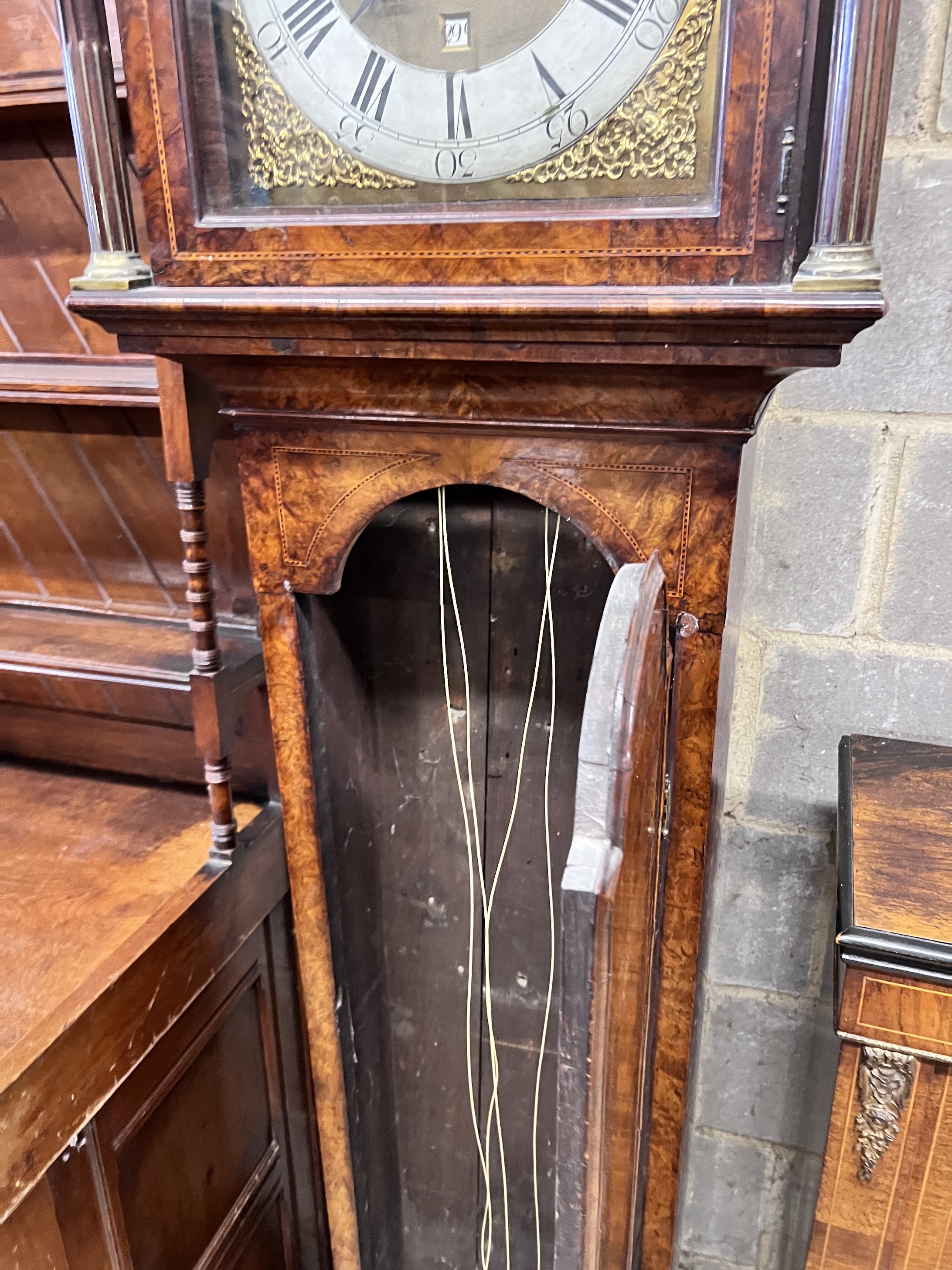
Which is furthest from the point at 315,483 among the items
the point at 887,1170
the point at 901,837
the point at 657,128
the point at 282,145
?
the point at 887,1170

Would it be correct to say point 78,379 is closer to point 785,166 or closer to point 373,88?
point 373,88

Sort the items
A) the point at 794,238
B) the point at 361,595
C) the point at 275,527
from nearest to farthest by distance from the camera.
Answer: the point at 794,238
the point at 275,527
the point at 361,595

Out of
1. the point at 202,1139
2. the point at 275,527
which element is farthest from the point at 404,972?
the point at 275,527

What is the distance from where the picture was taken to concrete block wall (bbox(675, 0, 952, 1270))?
0.90 meters

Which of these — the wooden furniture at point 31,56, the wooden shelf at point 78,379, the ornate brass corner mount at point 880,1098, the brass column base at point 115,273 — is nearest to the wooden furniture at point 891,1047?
the ornate brass corner mount at point 880,1098

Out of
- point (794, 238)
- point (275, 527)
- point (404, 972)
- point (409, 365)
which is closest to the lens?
point (794, 238)

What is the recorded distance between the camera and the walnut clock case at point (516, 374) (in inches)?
22.3

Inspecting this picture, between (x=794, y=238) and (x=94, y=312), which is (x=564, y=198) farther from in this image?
(x=94, y=312)

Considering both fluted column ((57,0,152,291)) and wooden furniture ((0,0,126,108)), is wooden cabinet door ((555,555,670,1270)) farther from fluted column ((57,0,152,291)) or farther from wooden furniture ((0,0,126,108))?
wooden furniture ((0,0,126,108))

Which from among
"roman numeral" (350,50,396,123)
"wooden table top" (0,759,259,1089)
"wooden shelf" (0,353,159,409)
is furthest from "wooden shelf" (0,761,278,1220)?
"roman numeral" (350,50,396,123)

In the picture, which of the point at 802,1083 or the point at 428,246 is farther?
the point at 802,1083

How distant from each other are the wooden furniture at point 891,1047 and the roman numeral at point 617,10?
0.66 m

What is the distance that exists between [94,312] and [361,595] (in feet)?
1.26

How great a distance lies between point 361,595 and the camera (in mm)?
1003
